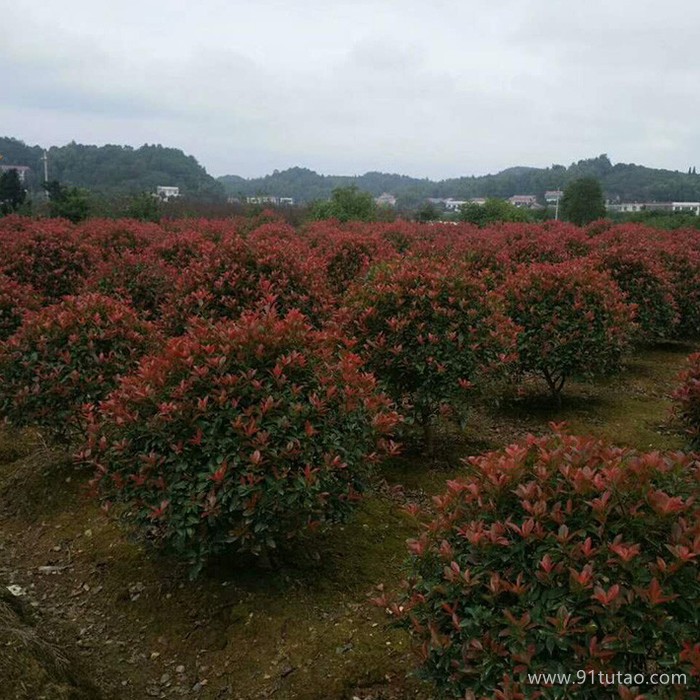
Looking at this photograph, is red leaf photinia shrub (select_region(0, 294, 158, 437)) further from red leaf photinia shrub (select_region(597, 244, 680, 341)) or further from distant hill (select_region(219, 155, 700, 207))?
distant hill (select_region(219, 155, 700, 207))

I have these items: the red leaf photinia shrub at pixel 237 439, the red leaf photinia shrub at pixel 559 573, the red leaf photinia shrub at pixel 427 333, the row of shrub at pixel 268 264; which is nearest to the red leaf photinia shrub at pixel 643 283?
the row of shrub at pixel 268 264

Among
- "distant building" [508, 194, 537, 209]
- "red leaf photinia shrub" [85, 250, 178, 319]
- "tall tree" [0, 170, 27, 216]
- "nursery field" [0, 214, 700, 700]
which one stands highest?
"distant building" [508, 194, 537, 209]

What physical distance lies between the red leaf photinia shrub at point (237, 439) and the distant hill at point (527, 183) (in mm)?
74885

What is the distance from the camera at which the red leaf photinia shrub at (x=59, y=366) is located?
4.53 m

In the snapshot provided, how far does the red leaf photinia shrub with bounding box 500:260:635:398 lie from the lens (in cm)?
634

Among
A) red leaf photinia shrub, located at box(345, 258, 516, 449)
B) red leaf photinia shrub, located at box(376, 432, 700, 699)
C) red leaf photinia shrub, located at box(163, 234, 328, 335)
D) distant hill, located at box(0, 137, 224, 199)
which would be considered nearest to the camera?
red leaf photinia shrub, located at box(376, 432, 700, 699)

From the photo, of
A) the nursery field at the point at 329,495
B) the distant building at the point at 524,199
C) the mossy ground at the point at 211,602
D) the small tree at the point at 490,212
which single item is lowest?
the mossy ground at the point at 211,602

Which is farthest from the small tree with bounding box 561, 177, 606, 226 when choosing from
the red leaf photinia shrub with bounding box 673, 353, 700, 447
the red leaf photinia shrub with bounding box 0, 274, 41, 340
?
the red leaf photinia shrub with bounding box 0, 274, 41, 340

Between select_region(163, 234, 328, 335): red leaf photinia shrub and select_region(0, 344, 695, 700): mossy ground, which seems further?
select_region(163, 234, 328, 335): red leaf photinia shrub

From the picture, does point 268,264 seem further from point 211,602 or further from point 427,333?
point 211,602

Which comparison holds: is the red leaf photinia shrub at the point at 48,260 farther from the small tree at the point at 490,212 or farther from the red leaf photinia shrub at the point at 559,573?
the small tree at the point at 490,212

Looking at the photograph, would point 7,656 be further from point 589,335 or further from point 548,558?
point 589,335

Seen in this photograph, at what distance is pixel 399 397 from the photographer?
5117 mm

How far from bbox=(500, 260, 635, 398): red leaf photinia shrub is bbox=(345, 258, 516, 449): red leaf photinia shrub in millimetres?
1250
